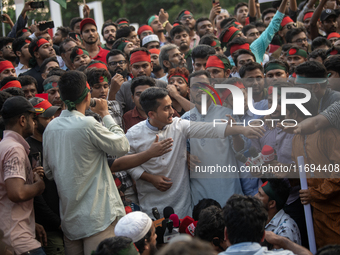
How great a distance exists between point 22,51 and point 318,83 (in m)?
5.49

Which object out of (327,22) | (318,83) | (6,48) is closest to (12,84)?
(6,48)

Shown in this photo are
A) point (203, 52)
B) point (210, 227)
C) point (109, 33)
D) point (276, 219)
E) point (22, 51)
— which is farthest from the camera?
point (109, 33)

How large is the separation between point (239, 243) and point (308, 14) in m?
7.14

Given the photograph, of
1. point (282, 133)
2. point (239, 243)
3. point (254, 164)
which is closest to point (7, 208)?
point (239, 243)

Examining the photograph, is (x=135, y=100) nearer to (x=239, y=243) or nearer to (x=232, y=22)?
(x=239, y=243)

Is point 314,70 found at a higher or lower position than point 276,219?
higher

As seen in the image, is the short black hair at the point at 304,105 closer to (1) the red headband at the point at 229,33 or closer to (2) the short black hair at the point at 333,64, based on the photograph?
(2) the short black hair at the point at 333,64

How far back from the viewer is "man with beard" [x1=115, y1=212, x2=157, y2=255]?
2.85 metres

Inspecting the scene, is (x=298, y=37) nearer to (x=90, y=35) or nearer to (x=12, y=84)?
(x=90, y=35)

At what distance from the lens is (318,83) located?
13.0ft

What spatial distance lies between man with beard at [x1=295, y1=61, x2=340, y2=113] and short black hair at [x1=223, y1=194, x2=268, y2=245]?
1.69m

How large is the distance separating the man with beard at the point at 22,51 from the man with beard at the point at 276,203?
5.39 metres

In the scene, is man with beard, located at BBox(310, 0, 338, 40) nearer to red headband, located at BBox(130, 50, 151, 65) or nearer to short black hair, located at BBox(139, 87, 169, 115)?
red headband, located at BBox(130, 50, 151, 65)

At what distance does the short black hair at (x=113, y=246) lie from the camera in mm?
2443
